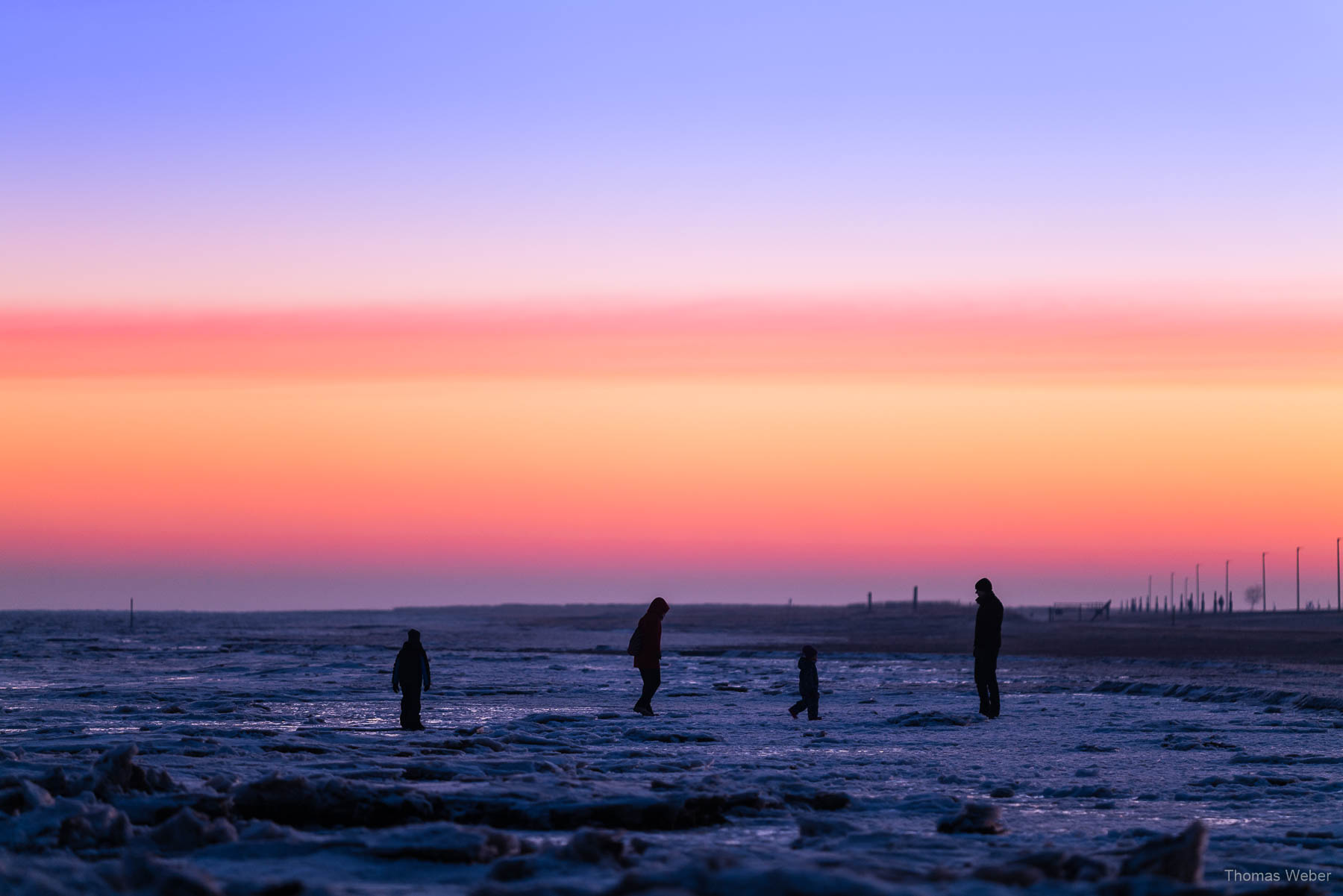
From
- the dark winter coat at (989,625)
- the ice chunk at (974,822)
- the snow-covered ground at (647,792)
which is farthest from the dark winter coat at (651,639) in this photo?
the ice chunk at (974,822)

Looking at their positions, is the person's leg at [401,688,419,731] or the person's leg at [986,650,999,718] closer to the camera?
the person's leg at [401,688,419,731]

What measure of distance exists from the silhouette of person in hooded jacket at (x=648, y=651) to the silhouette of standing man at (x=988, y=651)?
5.33 metres

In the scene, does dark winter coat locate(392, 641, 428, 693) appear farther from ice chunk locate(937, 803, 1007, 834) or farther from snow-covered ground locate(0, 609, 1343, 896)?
ice chunk locate(937, 803, 1007, 834)

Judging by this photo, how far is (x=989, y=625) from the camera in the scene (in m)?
21.8

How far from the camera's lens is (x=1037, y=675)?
114 ft

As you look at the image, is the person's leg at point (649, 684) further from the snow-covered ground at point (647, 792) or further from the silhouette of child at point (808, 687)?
the silhouette of child at point (808, 687)

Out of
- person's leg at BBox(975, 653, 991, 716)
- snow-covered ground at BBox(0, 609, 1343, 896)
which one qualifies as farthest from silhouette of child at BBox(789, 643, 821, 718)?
person's leg at BBox(975, 653, 991, 716)

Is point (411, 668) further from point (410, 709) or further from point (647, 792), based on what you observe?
point (647, 792)

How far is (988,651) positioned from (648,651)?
231 inches

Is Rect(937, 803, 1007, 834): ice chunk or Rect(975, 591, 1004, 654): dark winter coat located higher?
Rect(975, 591, 1004, 654): dark winter coat

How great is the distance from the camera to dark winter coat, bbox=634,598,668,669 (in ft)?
74.1

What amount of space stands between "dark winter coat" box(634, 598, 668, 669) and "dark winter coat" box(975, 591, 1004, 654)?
17.8 ft

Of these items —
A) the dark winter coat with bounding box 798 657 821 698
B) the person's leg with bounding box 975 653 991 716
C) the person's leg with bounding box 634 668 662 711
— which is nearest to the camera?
the person's leg with bounding box 975 653 991 716

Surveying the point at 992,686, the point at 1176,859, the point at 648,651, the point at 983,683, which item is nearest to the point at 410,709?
the point at 648,651
